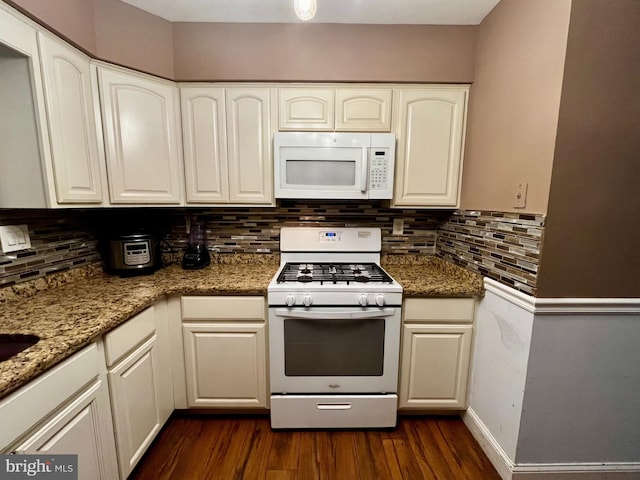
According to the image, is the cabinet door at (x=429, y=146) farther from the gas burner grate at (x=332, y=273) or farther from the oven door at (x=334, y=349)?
the oven door at (x=334, y=349)

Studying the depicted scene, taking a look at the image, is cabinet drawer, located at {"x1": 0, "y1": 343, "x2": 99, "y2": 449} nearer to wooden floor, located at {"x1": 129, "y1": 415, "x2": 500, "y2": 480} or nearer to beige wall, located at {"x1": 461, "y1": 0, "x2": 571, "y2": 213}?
wooden floor, located at {"x1": 129, "y1": 415, "x2": 500, "y2": 480}

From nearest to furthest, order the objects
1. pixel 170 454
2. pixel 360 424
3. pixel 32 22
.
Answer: pixel 32 22
pixel 170 454
pixel 360 424

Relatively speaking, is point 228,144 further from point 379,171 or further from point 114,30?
point 379,171

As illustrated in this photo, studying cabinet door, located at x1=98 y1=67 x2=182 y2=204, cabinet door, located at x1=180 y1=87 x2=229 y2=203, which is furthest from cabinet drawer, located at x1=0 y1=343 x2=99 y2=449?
cabinet door, located at x1=180 y1=87 x2=229 y2=203

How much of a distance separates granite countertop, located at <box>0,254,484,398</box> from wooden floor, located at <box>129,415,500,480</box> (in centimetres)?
81

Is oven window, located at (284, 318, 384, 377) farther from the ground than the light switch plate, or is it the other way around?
the light switch plate

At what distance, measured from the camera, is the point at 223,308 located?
58.5 inches

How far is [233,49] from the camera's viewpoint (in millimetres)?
1585

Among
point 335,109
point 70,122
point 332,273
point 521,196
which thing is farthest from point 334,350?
point 70,122

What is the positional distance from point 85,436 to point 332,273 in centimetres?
125

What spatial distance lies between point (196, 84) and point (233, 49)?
11.8 inches

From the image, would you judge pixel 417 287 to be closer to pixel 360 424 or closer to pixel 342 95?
pixel 360 424

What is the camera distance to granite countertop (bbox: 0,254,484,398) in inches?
32.4

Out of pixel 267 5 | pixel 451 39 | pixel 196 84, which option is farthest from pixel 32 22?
pixel 451 39
